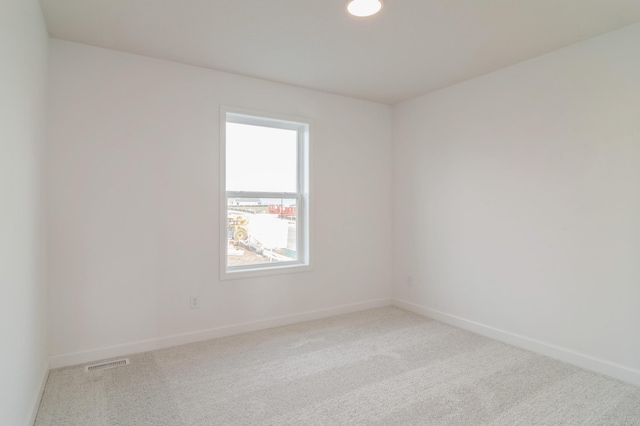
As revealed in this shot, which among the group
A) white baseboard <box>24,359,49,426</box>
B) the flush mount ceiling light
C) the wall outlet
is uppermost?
the flush mount ceiling light

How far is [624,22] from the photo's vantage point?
7.91ft

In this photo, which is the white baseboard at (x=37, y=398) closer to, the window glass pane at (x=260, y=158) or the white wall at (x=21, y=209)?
the white wall at (x=21, y=209)

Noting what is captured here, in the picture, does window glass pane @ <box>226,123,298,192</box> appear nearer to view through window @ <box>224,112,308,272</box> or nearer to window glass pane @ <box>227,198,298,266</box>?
view through window @ <box>224,112,308,272</box>

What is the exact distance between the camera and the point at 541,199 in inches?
116

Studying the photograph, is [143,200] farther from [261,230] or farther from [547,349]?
[547,349]

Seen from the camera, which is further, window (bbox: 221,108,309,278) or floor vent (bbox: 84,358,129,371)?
window (bbox: 221,108,309,278)

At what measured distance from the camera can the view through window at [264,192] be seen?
348cm

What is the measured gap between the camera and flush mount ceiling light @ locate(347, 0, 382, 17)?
2150mm

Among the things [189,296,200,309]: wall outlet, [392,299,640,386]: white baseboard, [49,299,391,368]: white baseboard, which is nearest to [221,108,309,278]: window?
[189,296,200,309]: wall outlet

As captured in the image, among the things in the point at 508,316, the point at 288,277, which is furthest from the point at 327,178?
the point at 508,316

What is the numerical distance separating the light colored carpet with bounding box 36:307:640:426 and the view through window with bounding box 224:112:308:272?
91 cm

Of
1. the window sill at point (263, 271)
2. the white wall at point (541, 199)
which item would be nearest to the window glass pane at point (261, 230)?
the window sill at point (263, 271)

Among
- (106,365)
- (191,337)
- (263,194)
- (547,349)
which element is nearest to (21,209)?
(106,365)

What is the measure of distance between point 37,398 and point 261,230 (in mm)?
2135
